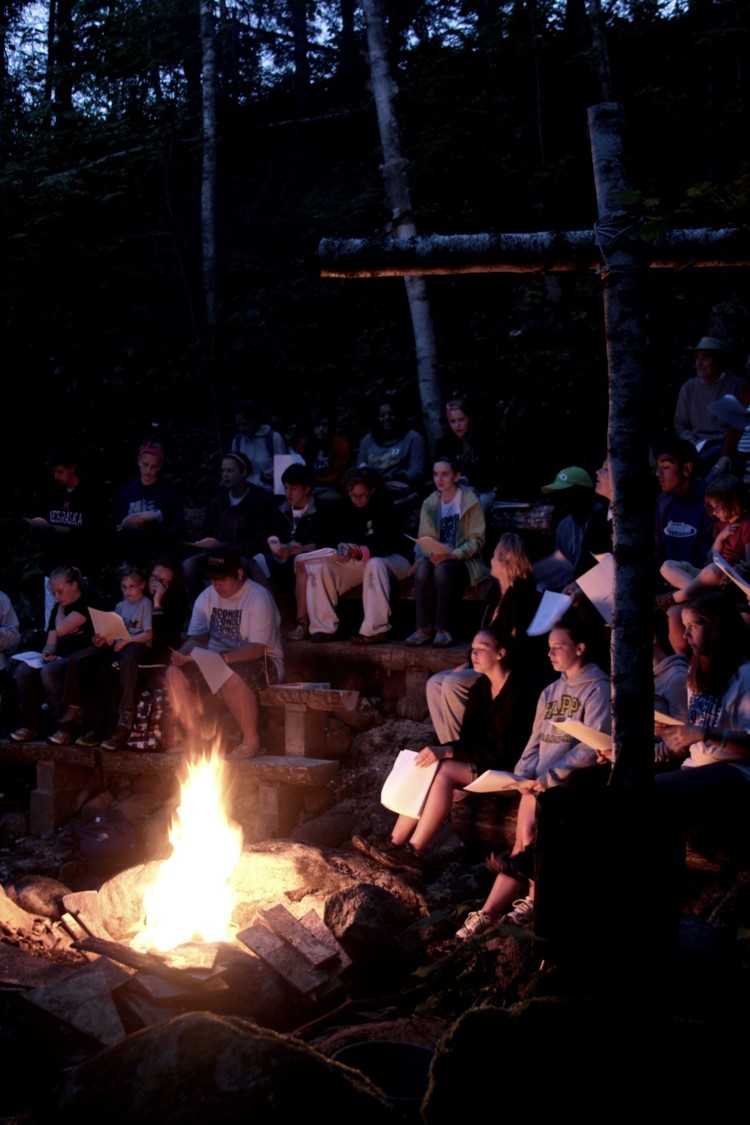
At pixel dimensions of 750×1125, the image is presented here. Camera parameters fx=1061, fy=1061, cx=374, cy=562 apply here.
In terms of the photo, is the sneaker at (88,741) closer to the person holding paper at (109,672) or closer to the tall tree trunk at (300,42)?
the person holding paper at (109,672)

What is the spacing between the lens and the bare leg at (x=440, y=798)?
Result: 6.49 meters

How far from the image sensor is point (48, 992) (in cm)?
519

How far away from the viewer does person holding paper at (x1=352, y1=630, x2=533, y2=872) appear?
6488 mm

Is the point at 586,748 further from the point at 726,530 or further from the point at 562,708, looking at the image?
the point at 726,530

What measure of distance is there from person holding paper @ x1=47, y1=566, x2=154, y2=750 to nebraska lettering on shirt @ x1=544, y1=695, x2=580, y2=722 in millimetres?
3749

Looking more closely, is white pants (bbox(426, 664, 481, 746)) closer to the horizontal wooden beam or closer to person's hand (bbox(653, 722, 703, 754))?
person's hand (bbox(653, 722, 703, 754))

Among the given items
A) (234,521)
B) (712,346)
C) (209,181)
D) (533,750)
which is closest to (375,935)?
(533,750)

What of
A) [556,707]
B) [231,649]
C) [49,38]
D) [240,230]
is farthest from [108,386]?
[556,707]

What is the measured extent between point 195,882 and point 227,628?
2313 mm

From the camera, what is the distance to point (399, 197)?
443 inches

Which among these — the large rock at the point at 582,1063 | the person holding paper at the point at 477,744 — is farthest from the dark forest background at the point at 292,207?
the large rock at the point at 582,1063

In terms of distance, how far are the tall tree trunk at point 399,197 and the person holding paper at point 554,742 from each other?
5.84 meters

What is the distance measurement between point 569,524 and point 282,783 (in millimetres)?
2926

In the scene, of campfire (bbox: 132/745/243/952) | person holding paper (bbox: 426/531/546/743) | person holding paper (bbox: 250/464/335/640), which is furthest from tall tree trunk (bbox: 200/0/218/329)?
campfire (bbox: 132/745/243/952)
